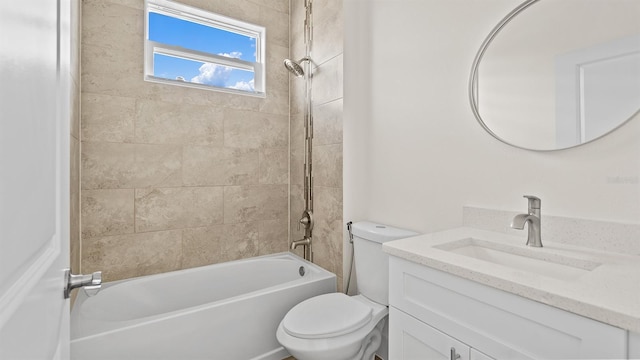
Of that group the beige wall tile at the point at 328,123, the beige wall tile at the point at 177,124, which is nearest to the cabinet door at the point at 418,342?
the beige wall tile at the point at 328,123

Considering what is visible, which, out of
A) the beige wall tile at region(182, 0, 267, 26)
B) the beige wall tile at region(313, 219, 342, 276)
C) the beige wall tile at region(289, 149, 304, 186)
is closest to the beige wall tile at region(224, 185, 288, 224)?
the beige wall tile at region(289, 149, 304, 186)

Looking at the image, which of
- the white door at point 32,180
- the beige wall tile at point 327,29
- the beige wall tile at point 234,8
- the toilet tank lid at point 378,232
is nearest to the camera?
the white door at point 32,180

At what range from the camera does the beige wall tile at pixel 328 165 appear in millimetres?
2062

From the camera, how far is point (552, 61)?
3.79 ft

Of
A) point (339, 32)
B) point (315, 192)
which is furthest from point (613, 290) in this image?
point (339, 32)

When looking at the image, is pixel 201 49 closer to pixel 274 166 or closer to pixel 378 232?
pixel 274 166

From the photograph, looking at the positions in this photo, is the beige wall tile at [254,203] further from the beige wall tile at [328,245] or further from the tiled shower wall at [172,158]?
the beige wall tile at [328,245]

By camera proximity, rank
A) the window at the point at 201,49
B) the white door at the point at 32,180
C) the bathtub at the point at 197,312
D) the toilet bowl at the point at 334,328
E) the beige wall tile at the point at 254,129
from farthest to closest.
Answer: the beige wall tile at the point at 254,129 < the window at the point at 201,49 < the bathtub at the point at 197,312 < the toilet bowl at the point at 334,328 < the white door at the point at 32,180

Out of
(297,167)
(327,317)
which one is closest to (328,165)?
(297,167)

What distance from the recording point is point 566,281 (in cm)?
78

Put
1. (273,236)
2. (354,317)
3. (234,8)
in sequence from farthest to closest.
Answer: (273,236)
(234,8)
(354,317)

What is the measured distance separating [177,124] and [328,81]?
3.90ft

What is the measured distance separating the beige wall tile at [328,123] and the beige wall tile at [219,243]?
0.97 metres

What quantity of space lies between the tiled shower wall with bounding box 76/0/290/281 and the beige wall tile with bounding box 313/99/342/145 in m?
0.49
